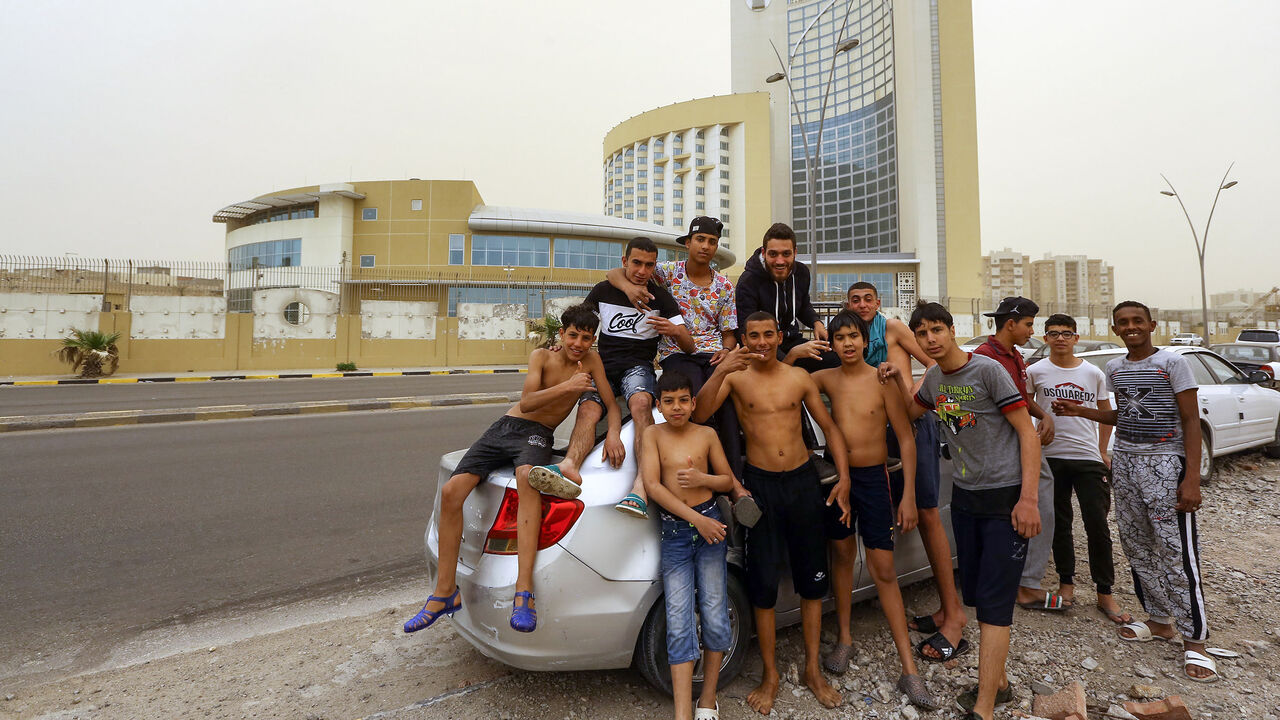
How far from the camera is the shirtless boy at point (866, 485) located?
9.09 ft

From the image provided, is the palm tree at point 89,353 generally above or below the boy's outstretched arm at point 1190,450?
above

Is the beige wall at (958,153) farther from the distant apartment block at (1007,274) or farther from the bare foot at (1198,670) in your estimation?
the bare foot at (1198,670)

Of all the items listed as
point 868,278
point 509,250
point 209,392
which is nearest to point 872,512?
point 209,392

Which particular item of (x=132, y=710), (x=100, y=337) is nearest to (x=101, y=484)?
(x=132, y=710)

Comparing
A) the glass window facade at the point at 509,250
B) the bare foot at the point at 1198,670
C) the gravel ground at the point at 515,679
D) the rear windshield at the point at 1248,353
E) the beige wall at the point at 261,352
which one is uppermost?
the glass window facade at the point at 509,250

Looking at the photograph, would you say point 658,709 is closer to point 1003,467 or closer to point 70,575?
point 1003,467

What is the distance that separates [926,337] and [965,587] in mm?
1177

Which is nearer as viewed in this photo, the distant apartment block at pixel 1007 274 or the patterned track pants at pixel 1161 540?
the patterned track pants at pixel 1161 540

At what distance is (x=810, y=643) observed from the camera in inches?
104

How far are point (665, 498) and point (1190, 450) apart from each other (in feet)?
9.37

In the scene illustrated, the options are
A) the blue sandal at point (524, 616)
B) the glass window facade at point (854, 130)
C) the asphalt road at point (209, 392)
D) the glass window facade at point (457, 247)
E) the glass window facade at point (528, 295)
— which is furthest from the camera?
the glass window facade at point (854, 130)

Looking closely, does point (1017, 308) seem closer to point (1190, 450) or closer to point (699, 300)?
point (1190, 450)

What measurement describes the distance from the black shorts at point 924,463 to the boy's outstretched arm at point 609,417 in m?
1.41

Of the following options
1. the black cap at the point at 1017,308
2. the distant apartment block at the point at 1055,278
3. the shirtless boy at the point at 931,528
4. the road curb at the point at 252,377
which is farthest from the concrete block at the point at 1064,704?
the distant apartment block at the point at 1055,278
